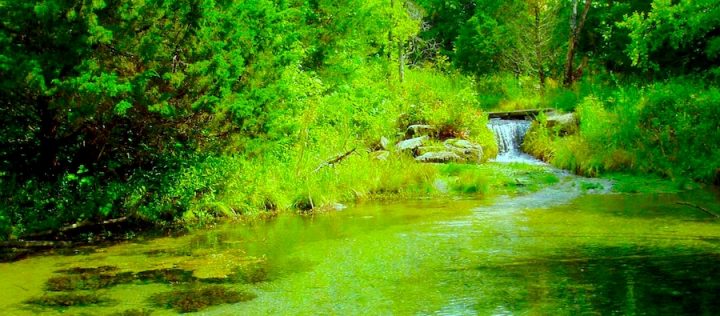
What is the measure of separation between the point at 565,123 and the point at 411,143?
4.80m

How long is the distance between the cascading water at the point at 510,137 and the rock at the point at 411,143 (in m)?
2.43

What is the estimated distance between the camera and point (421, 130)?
22516 mm

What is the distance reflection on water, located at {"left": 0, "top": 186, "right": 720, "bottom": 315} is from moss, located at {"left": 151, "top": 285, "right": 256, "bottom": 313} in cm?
2

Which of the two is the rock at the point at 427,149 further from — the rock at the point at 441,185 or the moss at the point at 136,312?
the moss at the point at 136,312

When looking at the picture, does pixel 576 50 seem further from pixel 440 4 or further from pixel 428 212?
pixel 428 212

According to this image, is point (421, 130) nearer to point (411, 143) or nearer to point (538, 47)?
point (411, 143)

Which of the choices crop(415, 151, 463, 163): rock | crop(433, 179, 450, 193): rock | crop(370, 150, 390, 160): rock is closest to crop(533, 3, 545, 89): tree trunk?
crop(415, 151, 463, 163): rock

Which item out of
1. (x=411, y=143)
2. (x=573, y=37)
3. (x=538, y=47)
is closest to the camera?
(x=411, y=143)

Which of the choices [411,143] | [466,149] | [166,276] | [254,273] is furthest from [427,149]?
[166,276]

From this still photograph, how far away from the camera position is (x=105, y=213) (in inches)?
409

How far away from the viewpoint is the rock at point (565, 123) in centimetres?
2142

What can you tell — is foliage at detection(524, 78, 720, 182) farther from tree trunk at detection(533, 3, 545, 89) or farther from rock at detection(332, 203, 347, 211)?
tree trunk at detection(533, 3, 545, 89)

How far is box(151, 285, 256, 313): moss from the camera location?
22.2 ft

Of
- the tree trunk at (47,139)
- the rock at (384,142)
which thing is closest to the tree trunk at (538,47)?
the rock at (384,142)
